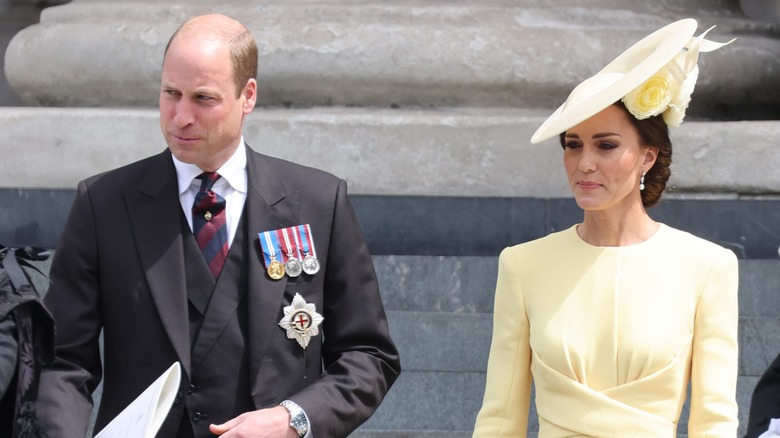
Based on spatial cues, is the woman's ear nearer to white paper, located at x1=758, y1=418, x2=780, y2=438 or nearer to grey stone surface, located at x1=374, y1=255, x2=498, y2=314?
white paper, located at x1=758, y1=418, x2=780, y2=438

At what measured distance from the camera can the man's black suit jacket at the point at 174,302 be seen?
137 inches

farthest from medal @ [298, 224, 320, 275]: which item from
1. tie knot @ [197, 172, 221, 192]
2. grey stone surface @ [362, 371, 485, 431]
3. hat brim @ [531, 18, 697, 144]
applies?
grey stone surface @ [362, 371, 485, 431]

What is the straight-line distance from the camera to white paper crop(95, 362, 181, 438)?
2980 millimetres

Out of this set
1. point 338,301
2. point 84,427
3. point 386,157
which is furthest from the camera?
point 386,157

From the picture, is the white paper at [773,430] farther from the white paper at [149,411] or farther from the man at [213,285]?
the white paper at [149,411]

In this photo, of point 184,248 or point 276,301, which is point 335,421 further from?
point 184,248

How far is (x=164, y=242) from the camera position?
3535 millimetres

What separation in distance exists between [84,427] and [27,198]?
2.75 metres

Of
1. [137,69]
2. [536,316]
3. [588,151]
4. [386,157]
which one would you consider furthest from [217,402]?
[137,69]

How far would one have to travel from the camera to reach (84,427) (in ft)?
11.1

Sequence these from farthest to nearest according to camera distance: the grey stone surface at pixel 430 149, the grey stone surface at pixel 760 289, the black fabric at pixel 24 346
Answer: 1. the grey stone surface at pixel 430 149
2. the grey stone surface at pixel 760 289
3. the black fabric at pixel 24 346

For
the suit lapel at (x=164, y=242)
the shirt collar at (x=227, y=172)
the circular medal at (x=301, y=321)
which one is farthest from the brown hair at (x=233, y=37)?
the circular medal at (x=301, y=321)

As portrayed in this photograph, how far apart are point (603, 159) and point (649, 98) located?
183mm

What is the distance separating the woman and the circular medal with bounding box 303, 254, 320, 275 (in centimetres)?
46
